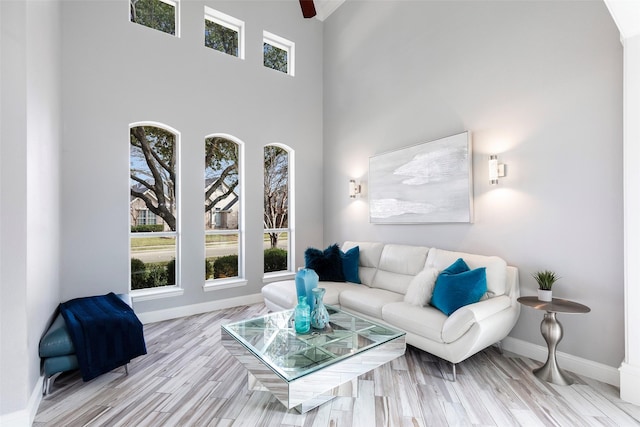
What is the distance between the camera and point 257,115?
15.9 ft

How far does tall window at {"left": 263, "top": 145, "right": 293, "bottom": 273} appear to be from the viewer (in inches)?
201

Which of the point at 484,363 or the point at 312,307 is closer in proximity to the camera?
the point at 312,307

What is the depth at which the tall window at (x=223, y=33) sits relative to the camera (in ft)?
14.7

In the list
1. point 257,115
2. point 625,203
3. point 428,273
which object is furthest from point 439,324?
point 257,115

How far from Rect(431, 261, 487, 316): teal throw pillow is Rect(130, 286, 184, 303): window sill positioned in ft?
10.5

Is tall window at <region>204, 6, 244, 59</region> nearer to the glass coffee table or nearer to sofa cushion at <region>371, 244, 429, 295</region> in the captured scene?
sofa cushion at <region>371, 244, 429, 295</region>

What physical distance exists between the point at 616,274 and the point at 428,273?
4.56 feet

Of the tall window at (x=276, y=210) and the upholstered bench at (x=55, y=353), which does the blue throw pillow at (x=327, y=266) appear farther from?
the upholstered bench at (x=55, y=353)

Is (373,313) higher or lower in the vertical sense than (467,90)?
lower

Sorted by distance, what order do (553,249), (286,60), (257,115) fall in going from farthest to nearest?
1. (286,60)
2. (257,115)
3. (553,249)

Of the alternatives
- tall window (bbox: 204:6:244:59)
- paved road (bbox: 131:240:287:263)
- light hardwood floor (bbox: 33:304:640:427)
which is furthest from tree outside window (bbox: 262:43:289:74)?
light hardwood floor (bbox: 33:304:640:427)

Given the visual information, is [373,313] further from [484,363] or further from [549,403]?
[549,403]

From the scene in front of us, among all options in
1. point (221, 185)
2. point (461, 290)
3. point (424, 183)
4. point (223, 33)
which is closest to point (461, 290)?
point (461, 290)

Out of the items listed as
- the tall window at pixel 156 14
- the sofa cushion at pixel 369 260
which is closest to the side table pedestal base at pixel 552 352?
the sofa cushion at pixel 369 260
